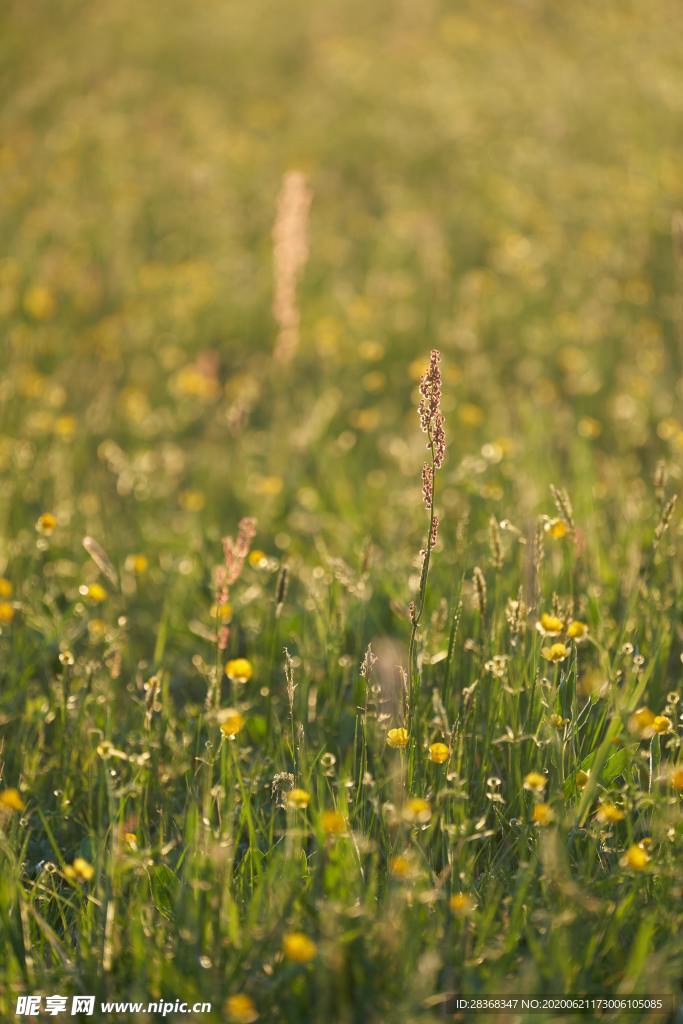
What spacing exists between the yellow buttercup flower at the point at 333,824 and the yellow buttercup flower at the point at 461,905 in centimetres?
20

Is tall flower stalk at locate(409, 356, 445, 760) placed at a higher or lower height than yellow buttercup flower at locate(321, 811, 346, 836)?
higher

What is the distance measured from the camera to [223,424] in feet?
12.2

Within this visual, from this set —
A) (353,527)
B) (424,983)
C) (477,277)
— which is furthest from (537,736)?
(477,277)

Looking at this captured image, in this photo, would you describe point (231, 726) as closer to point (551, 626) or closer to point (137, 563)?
point (551, 626)

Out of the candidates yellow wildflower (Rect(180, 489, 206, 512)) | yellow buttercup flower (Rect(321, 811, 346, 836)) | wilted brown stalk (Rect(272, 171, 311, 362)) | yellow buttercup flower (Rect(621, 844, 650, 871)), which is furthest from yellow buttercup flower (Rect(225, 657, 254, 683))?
wilted brown stalk (Rect(272, 171, 311, 362))

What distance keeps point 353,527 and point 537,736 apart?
1225 millimetres

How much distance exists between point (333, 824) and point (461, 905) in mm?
224

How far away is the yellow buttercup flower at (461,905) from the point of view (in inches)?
53.7

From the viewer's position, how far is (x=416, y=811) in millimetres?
1499

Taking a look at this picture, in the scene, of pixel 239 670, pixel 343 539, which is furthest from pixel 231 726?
pixel 343 539

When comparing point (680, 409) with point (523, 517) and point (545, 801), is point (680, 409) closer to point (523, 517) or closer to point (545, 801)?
point (523, 517)

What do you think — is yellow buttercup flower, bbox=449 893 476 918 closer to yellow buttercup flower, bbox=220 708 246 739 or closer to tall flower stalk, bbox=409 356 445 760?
tall flower stalk, bbox=409 356 445 760

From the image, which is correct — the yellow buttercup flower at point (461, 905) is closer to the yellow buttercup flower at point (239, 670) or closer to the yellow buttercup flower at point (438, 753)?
the yellow buttercup flower at point (438, 753)

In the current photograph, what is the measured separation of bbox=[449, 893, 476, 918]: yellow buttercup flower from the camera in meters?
1.36
